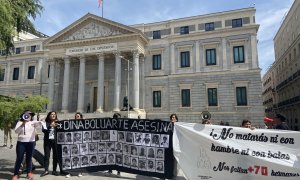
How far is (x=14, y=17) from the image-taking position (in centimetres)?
857

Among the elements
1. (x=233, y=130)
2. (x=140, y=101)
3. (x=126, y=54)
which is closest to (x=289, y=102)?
(x=140, y=101)

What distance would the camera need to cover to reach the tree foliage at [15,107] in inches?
299

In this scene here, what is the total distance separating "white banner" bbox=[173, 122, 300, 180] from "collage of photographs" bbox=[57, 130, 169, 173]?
79 centimetres

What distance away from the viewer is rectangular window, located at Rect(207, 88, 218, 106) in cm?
3212

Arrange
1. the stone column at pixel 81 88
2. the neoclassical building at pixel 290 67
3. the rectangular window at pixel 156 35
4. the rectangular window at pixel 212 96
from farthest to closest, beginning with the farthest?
the neoclassical building at pixel 290 67, the rectangular window at pixel 156 35, the stone column at pixel 81 88, the rectangular window at pixel 212 96

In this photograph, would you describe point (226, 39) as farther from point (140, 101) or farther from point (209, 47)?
point (140, 101)

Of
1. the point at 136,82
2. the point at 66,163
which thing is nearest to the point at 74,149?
the point at 66,163

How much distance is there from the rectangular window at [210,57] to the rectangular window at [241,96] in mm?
4587

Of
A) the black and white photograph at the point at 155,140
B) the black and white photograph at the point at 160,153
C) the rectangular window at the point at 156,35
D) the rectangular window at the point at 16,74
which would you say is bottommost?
the black and white photograph at the point at 160,153

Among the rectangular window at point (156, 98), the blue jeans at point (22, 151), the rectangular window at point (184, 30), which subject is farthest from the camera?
the rectangular window at point (184, 30)

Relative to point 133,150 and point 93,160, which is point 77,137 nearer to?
point 93,160

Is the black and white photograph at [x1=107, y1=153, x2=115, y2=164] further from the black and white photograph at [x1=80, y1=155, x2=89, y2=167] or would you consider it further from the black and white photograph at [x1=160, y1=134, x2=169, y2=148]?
the black and white photograph at [x1=160, y1=134, x2=169, y2=148]

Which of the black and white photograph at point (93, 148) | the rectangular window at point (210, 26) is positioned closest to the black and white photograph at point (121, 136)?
the black and white photograph at point (93, 148)

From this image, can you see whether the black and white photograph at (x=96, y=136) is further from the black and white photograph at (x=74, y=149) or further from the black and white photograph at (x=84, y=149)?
the black and white photograph at (x=74, y=149)
